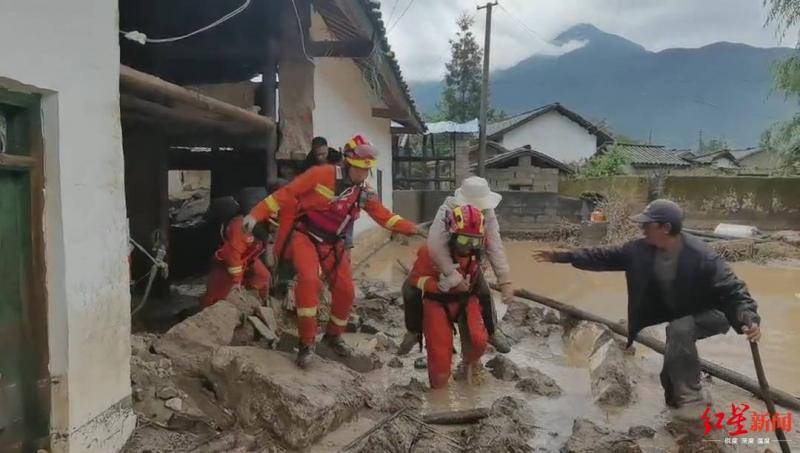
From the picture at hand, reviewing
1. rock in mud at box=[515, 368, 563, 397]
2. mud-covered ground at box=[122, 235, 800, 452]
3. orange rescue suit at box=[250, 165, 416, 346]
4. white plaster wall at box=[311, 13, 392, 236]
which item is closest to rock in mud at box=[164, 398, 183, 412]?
mud-covered ground at box=[122, 235, 800, 452]

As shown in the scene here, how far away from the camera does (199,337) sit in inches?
165

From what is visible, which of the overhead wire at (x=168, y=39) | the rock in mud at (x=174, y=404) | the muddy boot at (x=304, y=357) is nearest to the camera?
the rock in mud at (x=174, y=404)

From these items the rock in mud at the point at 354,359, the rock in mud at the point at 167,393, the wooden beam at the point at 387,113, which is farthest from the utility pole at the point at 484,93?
the rock in mud at the point at 167,393

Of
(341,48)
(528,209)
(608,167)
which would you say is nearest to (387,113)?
(528,209)

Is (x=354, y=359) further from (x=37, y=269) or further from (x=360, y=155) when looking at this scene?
(x=37, y=269)

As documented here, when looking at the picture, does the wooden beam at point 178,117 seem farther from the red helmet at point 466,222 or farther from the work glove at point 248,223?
the red helmet at point 466,222

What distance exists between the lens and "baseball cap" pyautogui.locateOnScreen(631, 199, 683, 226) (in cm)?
399

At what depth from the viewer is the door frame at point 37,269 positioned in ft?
8.63

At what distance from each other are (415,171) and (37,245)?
22126mm

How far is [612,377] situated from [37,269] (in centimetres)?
406

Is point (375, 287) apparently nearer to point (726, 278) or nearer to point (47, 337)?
point (726, 278)

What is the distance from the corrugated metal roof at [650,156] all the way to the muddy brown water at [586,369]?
78.1 ft

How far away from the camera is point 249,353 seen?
12.5 feet

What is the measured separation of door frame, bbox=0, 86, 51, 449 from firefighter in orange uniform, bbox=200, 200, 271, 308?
2979 mm
